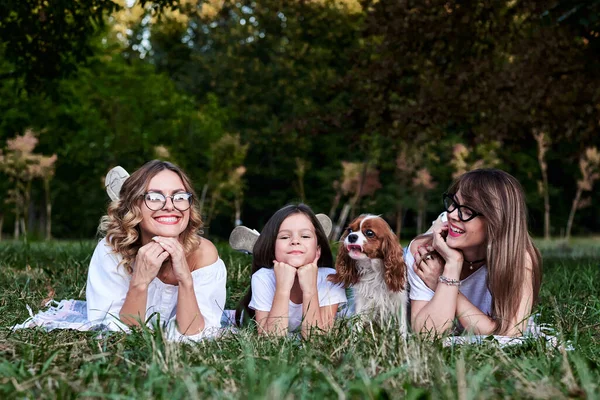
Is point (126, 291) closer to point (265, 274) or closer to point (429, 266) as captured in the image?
point (265, 274)

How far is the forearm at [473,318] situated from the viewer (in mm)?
4309

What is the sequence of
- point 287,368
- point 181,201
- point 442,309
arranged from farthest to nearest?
point 181,201, point 442,309, point 287,368

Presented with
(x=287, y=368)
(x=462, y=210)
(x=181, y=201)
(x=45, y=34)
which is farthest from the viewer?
(x=45, y=34)

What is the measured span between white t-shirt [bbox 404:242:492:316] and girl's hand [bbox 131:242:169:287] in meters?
1.53

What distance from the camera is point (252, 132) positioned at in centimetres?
3334

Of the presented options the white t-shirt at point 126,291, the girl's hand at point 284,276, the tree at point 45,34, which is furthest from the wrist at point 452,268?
the tree at point 45,34

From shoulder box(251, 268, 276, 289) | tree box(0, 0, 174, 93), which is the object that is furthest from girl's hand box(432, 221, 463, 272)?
tree box(0, 0, 174, 93)

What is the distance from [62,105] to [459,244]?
26.1 meters

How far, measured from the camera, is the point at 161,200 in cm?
449

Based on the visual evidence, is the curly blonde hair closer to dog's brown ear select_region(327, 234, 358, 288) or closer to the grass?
the grass

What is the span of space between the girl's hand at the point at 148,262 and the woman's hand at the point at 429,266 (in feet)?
5.03

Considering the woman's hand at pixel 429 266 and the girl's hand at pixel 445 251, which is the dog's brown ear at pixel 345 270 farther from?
the girl's hand at pixel 445 251

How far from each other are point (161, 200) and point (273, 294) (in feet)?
3.05

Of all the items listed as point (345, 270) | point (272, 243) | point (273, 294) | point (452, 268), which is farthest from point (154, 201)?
point (452, 268)
